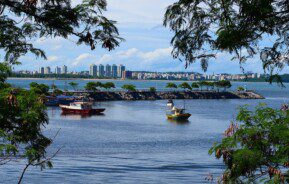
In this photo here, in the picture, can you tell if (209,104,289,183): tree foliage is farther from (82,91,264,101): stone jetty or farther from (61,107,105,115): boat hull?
(82,91,264,101): stone jetty

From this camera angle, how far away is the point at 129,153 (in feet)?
186

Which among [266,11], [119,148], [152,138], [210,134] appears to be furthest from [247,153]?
[210,134]

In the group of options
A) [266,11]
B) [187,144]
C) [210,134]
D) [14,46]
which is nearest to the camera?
[266,11]

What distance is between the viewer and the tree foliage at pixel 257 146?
13.4 m

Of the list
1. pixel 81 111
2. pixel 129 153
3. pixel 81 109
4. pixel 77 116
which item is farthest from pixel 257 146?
pixel 81 111

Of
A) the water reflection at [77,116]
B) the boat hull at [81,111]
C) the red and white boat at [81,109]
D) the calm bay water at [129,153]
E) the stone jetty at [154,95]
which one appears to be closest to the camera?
the calm bay water at [129,153]

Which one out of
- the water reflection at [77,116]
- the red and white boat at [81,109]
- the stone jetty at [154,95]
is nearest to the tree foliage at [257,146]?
the water reflection at [77,116]

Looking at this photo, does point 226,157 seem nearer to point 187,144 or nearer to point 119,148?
point 119,148

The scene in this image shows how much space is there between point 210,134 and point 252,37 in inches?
2597

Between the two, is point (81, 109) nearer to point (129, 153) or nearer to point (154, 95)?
point (129, 153)

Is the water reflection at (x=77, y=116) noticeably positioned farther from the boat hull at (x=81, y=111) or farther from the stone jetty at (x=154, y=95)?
the stone jetty at (x=154, y=95)

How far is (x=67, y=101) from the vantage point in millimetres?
133500

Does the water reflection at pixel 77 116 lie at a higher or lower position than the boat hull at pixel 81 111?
lower

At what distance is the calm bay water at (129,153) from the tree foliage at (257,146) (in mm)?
27183
